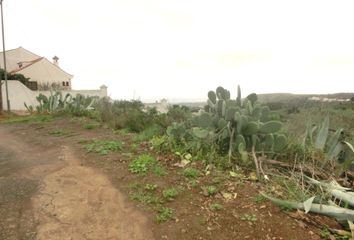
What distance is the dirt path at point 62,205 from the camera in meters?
3.51

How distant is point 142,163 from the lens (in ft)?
16.8

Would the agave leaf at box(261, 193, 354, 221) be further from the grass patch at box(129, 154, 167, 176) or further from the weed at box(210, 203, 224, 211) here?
the grass patch at box(129, 154, 167, 176)

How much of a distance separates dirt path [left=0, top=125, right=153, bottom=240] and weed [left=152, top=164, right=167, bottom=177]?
659 millimetres

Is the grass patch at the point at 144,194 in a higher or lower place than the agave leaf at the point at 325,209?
higher

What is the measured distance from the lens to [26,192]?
4.30 metres

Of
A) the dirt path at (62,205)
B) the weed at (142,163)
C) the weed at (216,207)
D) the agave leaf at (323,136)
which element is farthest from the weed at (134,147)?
the agave leaf at (323,136)

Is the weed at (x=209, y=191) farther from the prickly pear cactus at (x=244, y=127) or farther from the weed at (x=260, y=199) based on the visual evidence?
the prickly pear cactus at (x=244, y=127)

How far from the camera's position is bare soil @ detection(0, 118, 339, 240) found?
3527mm

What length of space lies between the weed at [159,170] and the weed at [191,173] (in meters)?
0.28

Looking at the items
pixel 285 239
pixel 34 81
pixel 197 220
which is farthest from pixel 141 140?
pixel 34 81

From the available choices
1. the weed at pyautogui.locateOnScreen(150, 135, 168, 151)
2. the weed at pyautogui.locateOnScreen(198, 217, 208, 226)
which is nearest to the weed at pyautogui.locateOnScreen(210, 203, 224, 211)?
the weed at pyautogui.locateOnScreen(198, 217, 208, 226)

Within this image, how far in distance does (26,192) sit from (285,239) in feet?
10.1

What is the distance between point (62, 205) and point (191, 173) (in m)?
1.69

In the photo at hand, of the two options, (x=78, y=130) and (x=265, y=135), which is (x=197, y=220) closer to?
(x=265, y=135)
